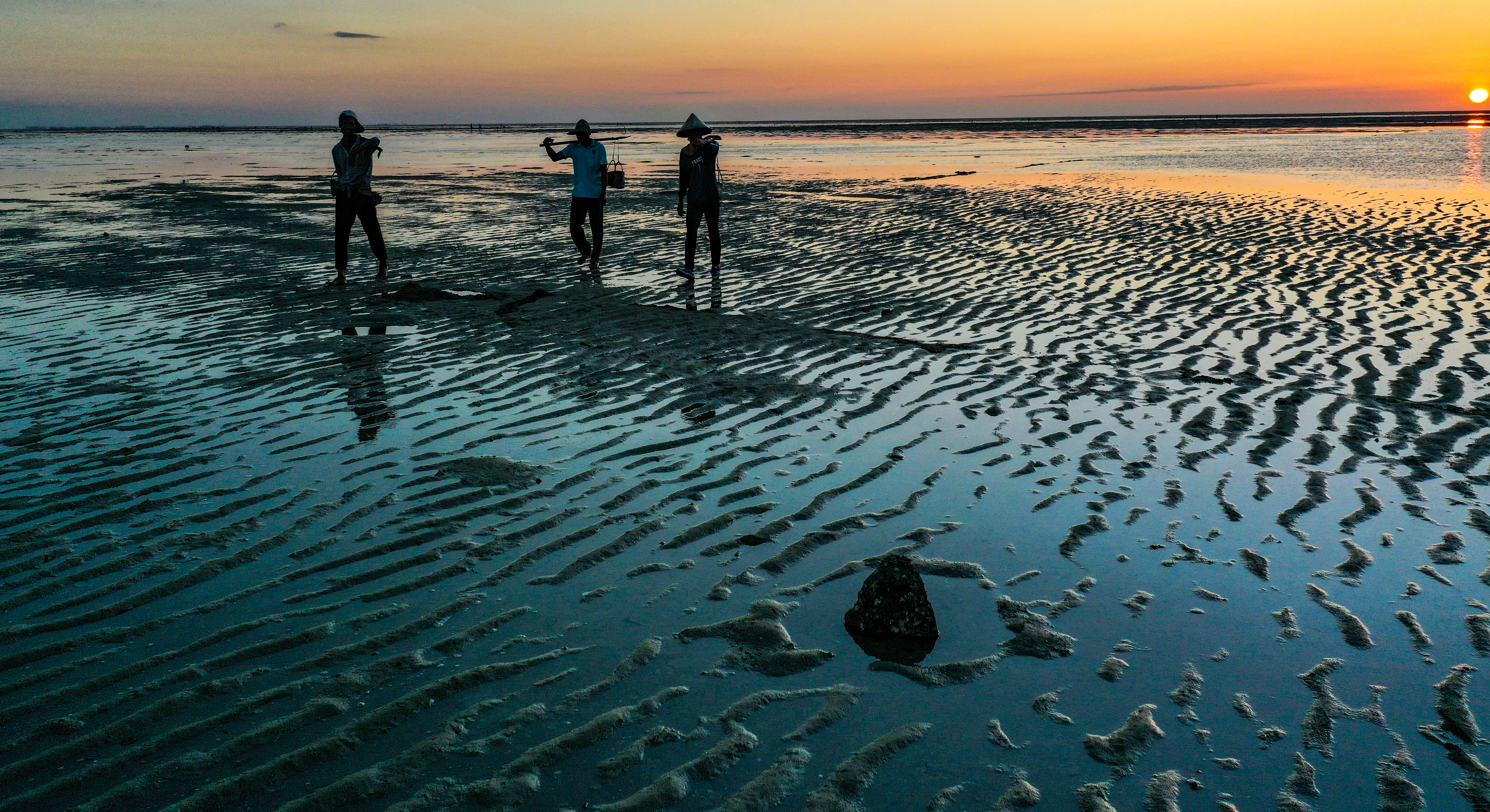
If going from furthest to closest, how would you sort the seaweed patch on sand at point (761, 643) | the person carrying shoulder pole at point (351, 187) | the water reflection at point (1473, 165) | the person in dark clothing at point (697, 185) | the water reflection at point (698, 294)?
1. the water reflection at point (1473, 165)
2. the person in dark clothing at point (697, 185)
3. the person carrying shoulder pole at point (351, 187)
4. the water reflection at point (698, 294)
5. the seaweed patch on sand at point (761, 643)

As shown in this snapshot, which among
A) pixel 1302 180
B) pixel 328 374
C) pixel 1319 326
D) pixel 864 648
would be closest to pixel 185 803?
pixel 864 648

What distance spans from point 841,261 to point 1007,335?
4.67 m

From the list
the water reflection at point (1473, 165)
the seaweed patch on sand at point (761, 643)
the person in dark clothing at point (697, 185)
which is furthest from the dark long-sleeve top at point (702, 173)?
the water reflection at point (1473, 165)

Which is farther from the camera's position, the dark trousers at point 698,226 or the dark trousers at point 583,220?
the dark trousers at point 583,220

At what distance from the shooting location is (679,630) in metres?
3.74

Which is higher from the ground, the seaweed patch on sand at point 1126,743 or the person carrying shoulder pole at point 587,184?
the person carrying shoulder pole at point 587,184

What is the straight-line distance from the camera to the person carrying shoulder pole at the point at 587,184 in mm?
12461

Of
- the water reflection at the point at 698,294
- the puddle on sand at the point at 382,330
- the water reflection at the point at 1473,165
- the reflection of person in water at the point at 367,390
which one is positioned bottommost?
the reflection of person in water at the point at 367,390

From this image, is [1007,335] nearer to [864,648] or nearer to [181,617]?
[864,648]

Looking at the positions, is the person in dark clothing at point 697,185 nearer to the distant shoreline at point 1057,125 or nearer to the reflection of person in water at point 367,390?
the reflection of person in water at point 367,390

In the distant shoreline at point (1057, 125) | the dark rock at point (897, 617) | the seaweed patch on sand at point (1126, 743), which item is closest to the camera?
the seaweed patch on sand at point (1126, 743)

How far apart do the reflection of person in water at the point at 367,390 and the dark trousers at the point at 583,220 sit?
485cm

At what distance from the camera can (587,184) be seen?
12508 mm

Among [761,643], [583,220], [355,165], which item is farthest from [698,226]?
[761,643]
